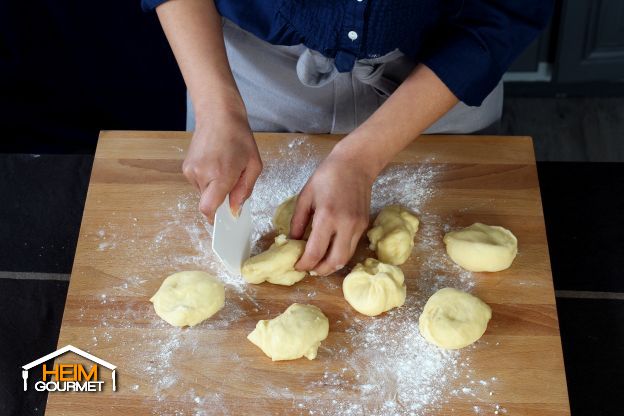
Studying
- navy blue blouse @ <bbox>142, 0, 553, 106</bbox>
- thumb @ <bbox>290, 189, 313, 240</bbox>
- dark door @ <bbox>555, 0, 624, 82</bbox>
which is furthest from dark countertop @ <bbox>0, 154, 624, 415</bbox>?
dark door @ <bbox>555, 0, 624, 82</bbox>

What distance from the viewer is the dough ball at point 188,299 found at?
3.97 ft

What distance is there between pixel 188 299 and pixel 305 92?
1.74 ft

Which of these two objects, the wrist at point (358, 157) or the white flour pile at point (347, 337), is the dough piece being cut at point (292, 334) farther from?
the wrist at point (358, 157)

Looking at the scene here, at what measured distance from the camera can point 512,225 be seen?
1366 millimetres

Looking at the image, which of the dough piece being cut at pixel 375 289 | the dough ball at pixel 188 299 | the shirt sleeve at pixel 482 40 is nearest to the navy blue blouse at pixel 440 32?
the shirt sleeve at pixel 482 40

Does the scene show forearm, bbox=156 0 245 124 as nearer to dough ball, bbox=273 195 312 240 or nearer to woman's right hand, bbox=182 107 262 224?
woman's right hand, bbox=182 107 262 224

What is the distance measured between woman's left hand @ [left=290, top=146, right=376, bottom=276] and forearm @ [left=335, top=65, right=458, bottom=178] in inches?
1.1

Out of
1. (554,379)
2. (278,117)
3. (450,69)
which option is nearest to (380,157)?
(450,69)

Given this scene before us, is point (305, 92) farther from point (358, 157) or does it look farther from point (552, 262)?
point (552, 262)

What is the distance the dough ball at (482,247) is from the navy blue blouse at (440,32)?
0.23 m

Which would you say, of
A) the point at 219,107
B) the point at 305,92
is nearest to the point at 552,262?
the point at 305,92

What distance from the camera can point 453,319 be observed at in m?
1.19

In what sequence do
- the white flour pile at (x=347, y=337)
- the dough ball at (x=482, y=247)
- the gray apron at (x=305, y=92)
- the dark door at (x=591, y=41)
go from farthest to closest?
the dark door at (x=591, y=41)
the gray apron at (x=305, y=92)
the dough ball at (x=482, y=247)
the white flour pile at (x=347, y=337)

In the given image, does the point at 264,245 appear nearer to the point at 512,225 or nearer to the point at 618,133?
the point at 512,225
